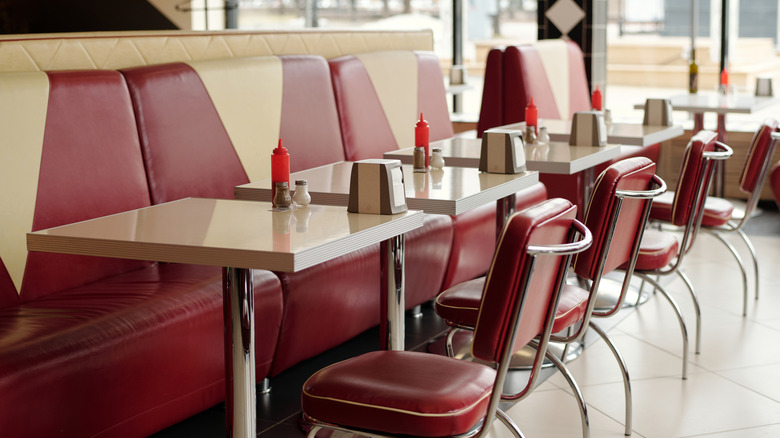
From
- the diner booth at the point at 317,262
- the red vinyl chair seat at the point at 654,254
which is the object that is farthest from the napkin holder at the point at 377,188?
the red vinyl chair seat at the point at 654,254

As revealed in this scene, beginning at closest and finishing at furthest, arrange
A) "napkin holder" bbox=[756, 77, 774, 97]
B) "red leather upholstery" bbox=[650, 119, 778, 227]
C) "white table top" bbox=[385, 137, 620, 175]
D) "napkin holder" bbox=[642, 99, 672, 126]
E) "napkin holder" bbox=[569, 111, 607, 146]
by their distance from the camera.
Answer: "white table top" bbox=[385, 137, 620, 175]
"napkin holder" bbox=[569, 111, 607, 146]
"red leather upholstery" bbox=[650, 119, 778, 227]
"napkin holder" bbox=[642, 99, 672, 126]
"napkin holder" bbox=[756, 77, 774, 97]

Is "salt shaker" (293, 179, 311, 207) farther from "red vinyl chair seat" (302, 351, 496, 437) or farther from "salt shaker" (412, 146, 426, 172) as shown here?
"salt shaker" (412, 146, 426, 172)

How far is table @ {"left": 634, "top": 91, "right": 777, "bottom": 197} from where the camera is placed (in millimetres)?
5254

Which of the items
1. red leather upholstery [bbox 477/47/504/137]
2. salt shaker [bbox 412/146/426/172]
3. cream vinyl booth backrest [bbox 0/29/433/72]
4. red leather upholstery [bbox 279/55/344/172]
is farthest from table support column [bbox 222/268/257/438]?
red leather upholstery [bbox 477/47/504/137]

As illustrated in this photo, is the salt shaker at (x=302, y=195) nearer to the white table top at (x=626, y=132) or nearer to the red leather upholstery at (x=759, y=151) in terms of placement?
the white table top at (x=626, y=132)

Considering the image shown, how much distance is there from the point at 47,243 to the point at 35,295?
0.59 metres

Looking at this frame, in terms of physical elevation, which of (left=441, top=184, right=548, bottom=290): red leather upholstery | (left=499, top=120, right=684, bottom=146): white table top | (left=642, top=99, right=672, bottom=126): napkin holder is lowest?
(left=441, top=184, right=548, bottom=290): red leather upholstery

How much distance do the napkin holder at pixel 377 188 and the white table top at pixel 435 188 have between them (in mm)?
189

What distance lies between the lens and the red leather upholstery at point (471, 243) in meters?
3.92

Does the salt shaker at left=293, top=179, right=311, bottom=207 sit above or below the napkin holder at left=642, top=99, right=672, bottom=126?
below

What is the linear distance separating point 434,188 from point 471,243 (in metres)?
1.44

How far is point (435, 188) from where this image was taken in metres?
2.62

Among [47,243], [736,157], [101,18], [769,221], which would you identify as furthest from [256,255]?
[101,18]

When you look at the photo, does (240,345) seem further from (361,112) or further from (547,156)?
(361,112)
